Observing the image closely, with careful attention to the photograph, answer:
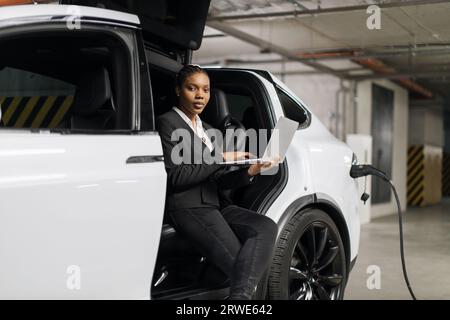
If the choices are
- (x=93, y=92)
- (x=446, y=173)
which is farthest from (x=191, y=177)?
(x=446, y=173)

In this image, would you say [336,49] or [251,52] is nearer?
[336,49]

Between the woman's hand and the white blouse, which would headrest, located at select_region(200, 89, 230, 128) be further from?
the woman's hand

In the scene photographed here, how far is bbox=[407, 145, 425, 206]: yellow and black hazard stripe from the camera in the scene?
1802cm

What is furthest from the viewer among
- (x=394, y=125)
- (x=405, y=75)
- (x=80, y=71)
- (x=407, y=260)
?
Result: (x=394, y=125)

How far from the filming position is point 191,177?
2.57 meters

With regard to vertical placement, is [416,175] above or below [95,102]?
below

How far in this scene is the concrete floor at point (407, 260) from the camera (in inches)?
205

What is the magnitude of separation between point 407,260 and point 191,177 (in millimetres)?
5170

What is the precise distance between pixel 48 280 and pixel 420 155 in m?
17.3

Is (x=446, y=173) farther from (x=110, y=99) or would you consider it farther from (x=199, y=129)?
(x=110, y=99)

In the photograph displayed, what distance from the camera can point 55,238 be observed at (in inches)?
81.9
